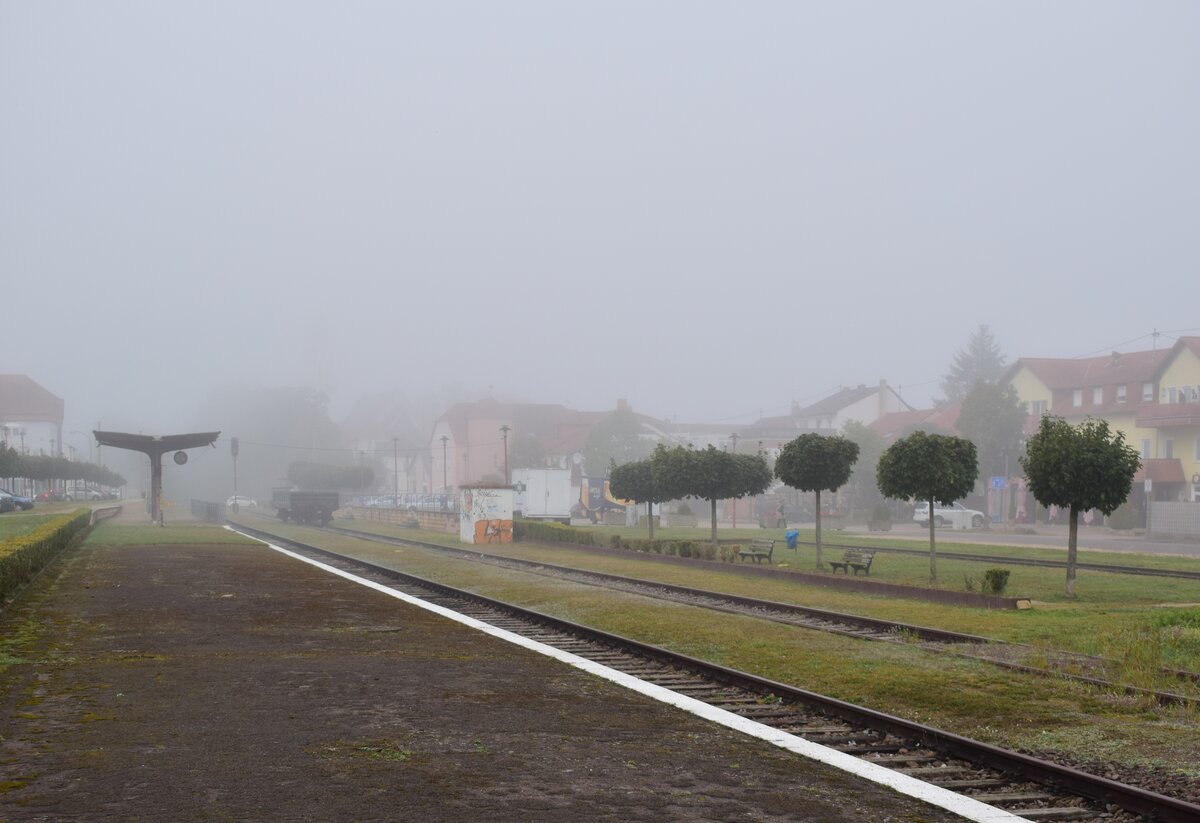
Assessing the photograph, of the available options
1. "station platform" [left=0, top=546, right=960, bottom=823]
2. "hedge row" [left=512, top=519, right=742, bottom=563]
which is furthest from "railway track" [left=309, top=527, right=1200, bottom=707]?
"hedge row" [left=512, top=519, right=742, bottom=563]

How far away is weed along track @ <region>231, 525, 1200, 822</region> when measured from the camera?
753 centimetres

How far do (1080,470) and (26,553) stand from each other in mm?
20943

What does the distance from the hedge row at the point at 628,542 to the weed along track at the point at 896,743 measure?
62.2 feet

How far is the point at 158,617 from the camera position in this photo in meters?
18.2

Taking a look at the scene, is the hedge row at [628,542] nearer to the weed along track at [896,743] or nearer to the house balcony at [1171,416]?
the weed along track at [896,743]

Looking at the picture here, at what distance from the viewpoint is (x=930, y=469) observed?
27.0m

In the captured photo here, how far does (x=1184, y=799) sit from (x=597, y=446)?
92.2 metres

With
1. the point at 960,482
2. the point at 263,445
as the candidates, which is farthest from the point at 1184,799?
the point at 263,445

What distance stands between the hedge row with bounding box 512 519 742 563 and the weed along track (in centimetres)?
1896

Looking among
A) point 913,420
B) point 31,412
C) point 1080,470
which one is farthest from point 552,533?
point 31,412

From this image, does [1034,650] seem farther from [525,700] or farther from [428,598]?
[428,598]

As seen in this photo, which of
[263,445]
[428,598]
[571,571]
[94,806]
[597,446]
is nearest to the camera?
[94,806]

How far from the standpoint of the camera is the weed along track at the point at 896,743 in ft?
24.7

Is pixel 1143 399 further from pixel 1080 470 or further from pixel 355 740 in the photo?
pixel 355 740
